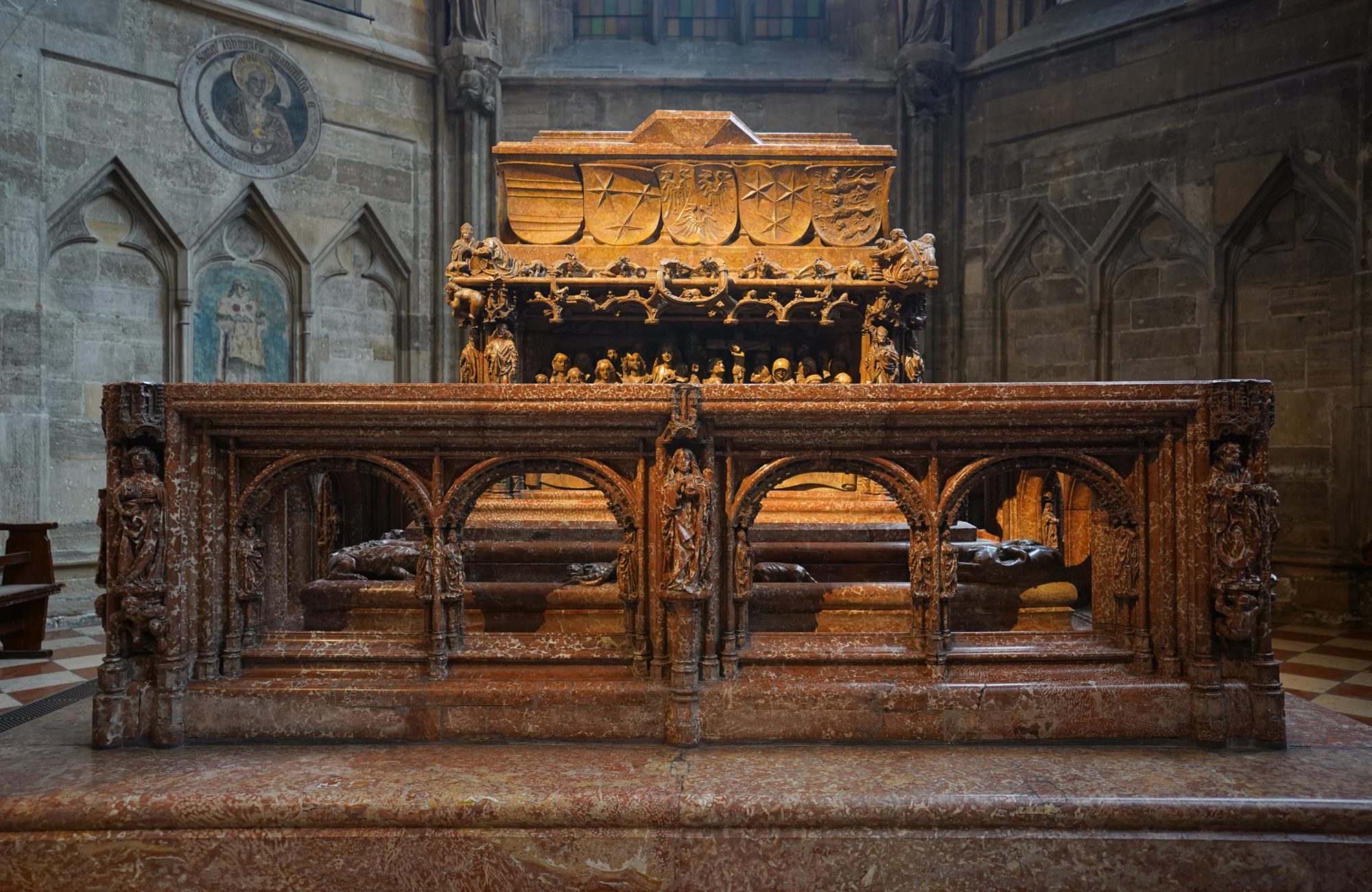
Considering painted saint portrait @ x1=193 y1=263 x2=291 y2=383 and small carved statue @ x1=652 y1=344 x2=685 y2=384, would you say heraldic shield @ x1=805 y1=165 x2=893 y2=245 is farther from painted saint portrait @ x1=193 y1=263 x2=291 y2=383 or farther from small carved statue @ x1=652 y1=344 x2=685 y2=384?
painted saint portrait @ x1=193 y1=263 x2=291 y2=383

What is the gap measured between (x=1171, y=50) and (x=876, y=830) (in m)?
9.28

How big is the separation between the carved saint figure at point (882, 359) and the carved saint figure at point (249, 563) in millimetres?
3530

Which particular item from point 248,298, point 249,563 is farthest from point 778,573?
point 248,298

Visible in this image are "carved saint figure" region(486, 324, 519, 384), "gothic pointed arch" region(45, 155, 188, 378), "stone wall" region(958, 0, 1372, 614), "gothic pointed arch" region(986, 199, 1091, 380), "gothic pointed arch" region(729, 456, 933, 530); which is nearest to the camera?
"gothic pointed arch" region(729, 456, 933, 530)

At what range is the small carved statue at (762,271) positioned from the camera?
17.9 ft

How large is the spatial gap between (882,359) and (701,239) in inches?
57.4

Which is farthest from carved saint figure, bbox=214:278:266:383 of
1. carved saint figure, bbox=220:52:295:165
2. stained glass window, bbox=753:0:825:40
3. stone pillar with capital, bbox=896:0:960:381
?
stone pillar with capital, bbox=896:0:960:381

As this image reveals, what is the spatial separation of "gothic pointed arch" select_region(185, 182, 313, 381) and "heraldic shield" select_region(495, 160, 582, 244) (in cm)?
446

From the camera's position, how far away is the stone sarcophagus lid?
221 inches

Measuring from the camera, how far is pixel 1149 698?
114 inches

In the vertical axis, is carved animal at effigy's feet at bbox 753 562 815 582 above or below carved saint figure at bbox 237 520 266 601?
below

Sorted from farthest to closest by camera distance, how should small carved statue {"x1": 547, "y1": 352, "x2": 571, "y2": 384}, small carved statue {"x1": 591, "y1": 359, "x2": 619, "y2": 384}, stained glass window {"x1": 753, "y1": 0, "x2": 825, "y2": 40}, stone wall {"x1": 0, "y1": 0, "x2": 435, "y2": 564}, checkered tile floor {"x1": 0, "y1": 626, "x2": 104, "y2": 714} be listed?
stained glass window {"x1": 753, "y1": 0, "x2": 825, "y2": 40} → stone wall {"x1": 0, "y1": 0, "x2": 435, "y2": 564} → small carved statue {"x1": 547, "y1": 352, "x2": 571, "y2": 384} → small carved statue {"x1": 591, "y1": 359, "x2": 619, "y2": 384} → checkered tile floor {"x1": 0, "y1": 626, "x2": 104, "y2": 714}

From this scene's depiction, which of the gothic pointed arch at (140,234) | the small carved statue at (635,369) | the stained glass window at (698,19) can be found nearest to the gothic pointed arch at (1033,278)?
the stained glass window at (698,19)

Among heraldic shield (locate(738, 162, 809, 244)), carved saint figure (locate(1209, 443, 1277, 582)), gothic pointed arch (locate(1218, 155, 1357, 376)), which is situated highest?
gothic pointed arch (locate(1218, 155, 1357, 376))
